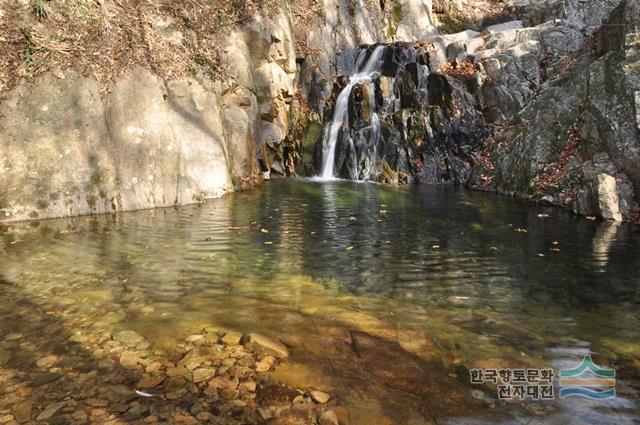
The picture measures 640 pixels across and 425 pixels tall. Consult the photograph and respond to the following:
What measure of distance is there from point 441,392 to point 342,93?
746 inches

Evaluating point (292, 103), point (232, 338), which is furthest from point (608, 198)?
point (292, 103)

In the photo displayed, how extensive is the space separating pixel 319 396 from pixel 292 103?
751 inches

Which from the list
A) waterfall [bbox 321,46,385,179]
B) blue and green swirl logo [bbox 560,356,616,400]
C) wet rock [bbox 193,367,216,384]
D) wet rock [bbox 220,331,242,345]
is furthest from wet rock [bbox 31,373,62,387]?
waterfall [bbox 321,46,385,179]

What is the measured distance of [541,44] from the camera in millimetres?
21109

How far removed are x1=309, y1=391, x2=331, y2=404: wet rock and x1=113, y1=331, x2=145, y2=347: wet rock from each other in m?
1.70

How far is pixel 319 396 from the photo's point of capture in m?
3.08

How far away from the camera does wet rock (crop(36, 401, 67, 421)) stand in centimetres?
275

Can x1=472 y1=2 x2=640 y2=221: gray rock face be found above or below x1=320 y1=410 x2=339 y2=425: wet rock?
above

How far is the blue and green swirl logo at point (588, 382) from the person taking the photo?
126 inches

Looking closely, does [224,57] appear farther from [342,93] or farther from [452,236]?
[452,236]

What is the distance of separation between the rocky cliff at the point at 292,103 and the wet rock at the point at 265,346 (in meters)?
8.16

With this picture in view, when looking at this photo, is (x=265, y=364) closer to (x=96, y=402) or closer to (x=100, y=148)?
(x=96, y=402)

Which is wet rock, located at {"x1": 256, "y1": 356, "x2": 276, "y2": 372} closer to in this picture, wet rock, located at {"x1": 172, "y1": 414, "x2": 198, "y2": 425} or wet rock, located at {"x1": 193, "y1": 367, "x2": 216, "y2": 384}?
wet rock, located at {"x1": 193, "y1": 367, "x2": 216, "y2": 384}

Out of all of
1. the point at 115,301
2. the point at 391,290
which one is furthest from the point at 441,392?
the point at 115,301
